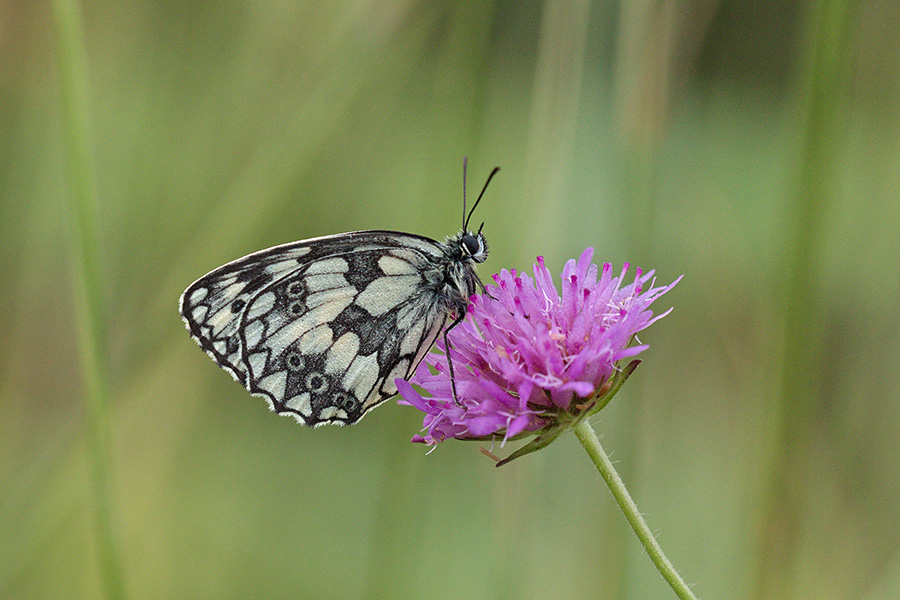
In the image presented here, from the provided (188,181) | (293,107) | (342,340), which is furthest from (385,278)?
(188,181)

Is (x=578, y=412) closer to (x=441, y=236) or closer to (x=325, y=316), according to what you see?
(x=325, y=316)

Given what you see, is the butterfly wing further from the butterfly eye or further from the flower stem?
the flower stem

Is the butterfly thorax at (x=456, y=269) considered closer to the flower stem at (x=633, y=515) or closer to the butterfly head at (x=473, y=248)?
the butterfly head at (x=473, y=248)

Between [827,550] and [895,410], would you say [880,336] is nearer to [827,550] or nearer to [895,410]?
[895,410]

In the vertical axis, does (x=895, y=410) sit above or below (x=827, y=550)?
above

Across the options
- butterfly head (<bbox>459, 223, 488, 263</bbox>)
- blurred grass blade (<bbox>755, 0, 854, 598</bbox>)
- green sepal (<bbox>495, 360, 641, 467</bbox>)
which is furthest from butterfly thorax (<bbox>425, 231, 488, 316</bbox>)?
blurred grass blade (<bbox>755, 0, 854, 598</bbox>)

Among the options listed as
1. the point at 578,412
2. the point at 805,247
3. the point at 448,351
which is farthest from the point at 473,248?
the point at 805,247
